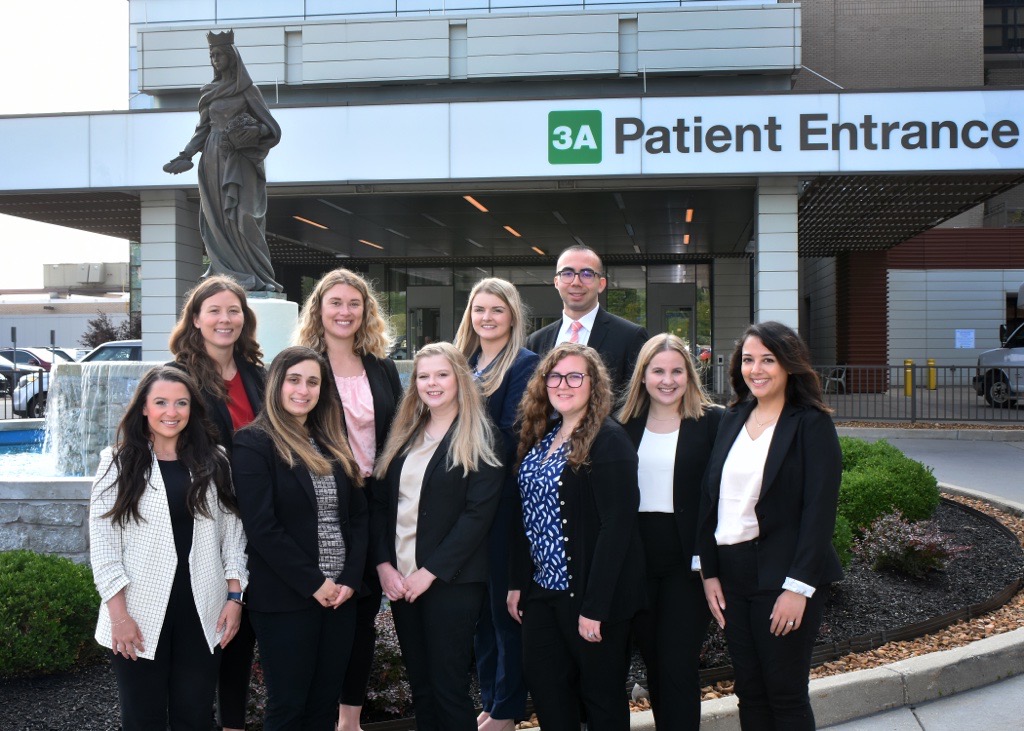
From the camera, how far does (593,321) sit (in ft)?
15.9

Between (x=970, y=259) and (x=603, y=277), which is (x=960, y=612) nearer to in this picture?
(x=603, y=277)

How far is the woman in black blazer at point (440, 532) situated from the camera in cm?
376

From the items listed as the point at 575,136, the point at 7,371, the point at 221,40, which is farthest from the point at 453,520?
the point at 7,371

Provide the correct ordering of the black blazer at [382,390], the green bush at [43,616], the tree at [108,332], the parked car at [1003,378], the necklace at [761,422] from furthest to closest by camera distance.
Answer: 1. the tree at [108,332]
2. the parked car at [1003,378]
3. the green bush at [43,616]
4. the black blazer at [382,390]
5. the necklace at [761,422]

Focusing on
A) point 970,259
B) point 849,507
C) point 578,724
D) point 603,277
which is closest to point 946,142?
point 849,507

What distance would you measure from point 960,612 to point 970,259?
3190cm

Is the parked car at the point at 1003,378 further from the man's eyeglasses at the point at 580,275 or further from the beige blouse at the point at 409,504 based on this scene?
the beige blouse at the point at 409,504

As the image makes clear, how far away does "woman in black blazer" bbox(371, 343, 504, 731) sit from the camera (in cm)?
376

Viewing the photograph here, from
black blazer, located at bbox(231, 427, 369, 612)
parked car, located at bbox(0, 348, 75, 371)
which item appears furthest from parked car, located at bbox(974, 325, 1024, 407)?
parked car, located at bbox(0, 348, 75, 371)

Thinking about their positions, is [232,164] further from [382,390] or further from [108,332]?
[108,332]

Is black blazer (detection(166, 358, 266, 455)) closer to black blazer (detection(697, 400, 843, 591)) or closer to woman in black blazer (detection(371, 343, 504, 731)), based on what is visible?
woman in black blazer (detection(371, 343, 504, 731))

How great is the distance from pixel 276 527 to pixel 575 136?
13427mm

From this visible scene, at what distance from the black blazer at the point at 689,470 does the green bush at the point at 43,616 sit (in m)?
3.18

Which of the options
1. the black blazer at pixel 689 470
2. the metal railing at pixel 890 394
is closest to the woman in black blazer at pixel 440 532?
the black blazer at pixel 689 470
